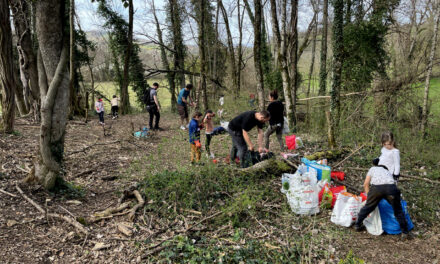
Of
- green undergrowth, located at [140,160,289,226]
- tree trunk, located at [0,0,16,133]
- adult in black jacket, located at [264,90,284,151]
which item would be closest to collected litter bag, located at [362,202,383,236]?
green undergrowth, located at [140,160,289,226]

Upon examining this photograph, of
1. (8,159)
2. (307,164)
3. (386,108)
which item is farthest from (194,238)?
(386,108)

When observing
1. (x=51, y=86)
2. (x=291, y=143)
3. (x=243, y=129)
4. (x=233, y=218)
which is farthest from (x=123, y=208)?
(x=291, y=143)

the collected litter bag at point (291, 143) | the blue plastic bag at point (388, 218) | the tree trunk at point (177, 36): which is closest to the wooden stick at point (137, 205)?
the blue plastic bag at point (388, 218)

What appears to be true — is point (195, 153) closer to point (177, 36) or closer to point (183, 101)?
point (183, 101)

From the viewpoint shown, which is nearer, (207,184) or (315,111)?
(207,184)

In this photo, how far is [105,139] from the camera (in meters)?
8.16

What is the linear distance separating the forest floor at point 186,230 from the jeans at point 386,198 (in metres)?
0.30

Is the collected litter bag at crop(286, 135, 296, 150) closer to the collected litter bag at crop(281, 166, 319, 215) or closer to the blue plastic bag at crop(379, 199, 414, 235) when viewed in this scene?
the collected litter bag at crop(281, 166, 319, 215)

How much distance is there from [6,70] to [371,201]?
7.96m

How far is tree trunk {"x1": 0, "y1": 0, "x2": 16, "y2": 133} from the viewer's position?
6.11m

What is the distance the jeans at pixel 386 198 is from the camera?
364cm

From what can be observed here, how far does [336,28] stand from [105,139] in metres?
7.06

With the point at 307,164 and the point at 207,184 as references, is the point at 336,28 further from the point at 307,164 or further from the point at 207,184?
the point at 207,184

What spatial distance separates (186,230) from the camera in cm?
353
